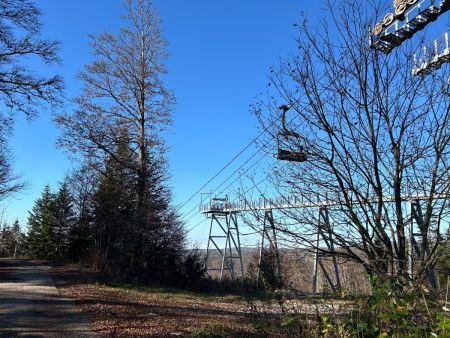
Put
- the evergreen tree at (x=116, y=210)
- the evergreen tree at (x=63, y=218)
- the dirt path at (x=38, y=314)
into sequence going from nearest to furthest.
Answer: the dirt path at (x=38, y=314), the evergreen tree at (x=116, y=210), the evergreen tree at (x=63, y=218)

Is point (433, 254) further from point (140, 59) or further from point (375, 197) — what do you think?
point (140, 59)

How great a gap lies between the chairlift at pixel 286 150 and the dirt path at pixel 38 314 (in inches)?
203

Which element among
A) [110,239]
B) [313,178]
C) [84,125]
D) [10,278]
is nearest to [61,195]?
[110,239]

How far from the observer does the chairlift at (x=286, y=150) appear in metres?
5.12

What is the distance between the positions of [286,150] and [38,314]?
25.0 feet

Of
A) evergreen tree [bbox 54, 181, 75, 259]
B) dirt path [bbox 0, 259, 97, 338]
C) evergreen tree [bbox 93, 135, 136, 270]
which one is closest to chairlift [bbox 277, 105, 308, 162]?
dirt path [bbox 0, 259, 97, 338]

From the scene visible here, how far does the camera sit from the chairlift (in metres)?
5.12

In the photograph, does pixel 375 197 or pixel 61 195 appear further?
pixel 61 195

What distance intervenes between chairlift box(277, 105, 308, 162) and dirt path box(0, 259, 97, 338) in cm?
515

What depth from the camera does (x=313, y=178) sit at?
516 centimetres

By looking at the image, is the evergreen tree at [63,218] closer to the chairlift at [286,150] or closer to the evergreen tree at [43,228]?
the evergreen tree at [43,228]

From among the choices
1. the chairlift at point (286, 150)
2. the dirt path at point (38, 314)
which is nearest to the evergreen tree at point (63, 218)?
the dirt path at point (38, 314)

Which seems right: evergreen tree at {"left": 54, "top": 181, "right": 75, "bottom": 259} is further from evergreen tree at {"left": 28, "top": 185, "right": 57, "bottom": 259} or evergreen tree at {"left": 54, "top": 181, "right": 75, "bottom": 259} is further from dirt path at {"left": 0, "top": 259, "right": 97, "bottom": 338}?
dirt path at {"left": 0, "top": 259, "right": 97, "bottom": 338}

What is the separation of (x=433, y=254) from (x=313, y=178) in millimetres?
1536
